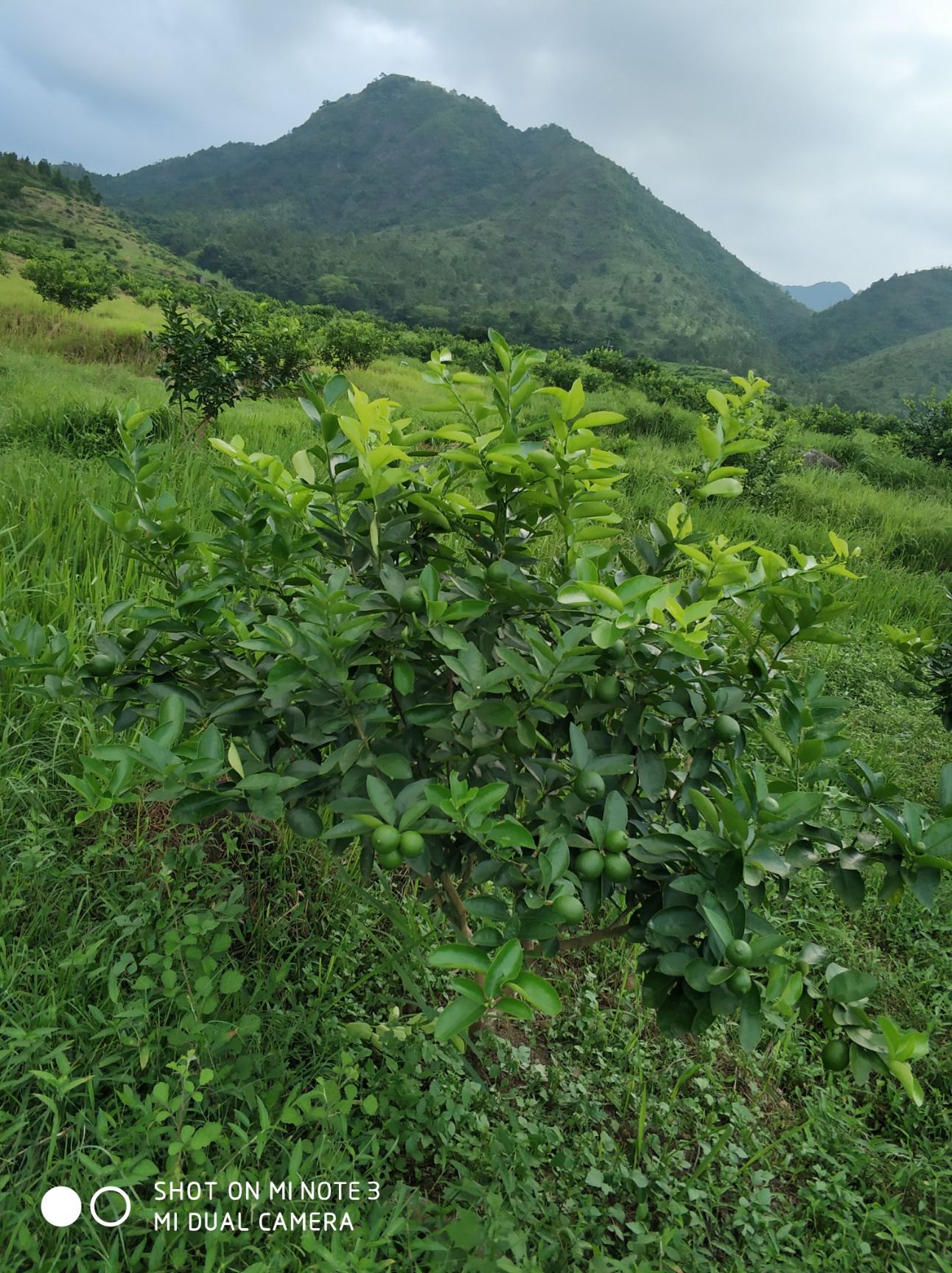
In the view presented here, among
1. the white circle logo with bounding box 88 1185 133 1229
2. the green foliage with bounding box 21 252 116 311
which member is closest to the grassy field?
the white circle logo with bounding box 88 1185 133 1229

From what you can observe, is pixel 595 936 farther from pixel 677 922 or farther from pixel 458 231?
pixel 458 231

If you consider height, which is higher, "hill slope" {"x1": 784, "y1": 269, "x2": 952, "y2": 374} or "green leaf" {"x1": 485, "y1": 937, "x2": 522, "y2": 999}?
"hill slope" {"x1": 784, "y1": 269, "x2": 952, "y2": 374}

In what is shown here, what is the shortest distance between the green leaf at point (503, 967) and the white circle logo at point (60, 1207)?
2.91 ft

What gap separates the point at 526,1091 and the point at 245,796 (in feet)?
3.47

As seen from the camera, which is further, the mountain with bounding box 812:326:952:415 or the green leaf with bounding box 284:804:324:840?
the mountain with bounding box 812:326:952:415

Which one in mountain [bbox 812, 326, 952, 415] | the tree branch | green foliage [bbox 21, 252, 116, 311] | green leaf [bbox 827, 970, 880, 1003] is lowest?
the tree branch

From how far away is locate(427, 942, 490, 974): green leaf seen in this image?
2.48 ft

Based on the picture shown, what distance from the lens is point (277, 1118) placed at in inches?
52.5

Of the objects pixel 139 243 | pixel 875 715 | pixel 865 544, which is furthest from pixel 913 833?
pixel 139 243

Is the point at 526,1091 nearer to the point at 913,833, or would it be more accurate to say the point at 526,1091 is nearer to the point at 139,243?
the point at 913,833

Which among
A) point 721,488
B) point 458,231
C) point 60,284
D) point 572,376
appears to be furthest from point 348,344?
point 458,231

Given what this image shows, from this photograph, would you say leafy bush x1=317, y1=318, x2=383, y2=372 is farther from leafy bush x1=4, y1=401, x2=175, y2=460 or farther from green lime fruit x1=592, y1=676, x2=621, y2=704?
green lime fruit x1=592, y1=676, x2=621, y2=704

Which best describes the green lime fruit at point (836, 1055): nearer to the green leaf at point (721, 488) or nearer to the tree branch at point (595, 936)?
the tree branch at point (595, 936)

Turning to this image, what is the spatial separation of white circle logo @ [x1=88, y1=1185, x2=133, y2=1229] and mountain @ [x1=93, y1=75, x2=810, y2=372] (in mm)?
56101
